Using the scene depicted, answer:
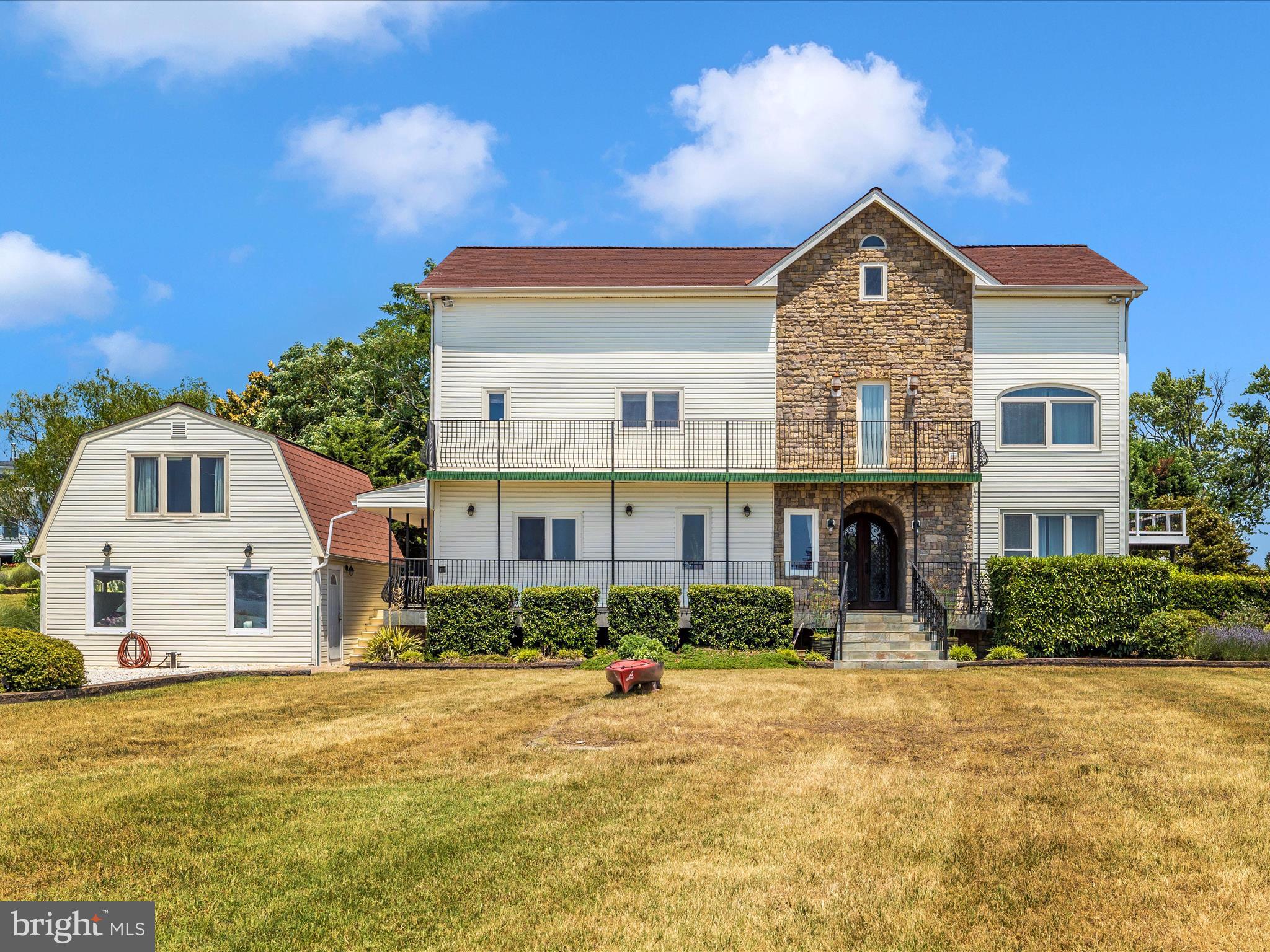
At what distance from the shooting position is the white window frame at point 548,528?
23.0 m

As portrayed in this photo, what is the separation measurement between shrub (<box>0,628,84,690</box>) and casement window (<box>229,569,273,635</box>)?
5.42 m

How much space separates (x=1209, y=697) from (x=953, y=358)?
33.8ft

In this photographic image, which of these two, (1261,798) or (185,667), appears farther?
(185,667)

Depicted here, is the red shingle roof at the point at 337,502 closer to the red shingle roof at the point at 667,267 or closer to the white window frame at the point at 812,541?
the red shingle roof at the point at 667,267

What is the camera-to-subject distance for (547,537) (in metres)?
23.1

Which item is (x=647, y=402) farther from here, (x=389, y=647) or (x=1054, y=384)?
(x=1054, y=384)

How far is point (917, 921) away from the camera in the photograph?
6.34 m

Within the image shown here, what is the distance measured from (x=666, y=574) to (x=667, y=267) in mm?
7570

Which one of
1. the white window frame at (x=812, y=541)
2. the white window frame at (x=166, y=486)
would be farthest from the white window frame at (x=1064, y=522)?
the white window frame at (x=166, y=486)

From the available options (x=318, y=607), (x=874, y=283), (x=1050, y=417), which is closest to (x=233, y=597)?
(x=318, y=607)

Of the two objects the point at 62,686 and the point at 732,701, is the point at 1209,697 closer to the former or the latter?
the point at 732,701

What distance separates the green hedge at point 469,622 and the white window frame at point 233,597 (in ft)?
12.3

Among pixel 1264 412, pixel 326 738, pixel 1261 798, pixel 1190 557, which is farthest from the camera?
pixel 1264 412

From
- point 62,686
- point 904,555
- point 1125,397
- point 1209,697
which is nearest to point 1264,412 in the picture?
point 1125,397
